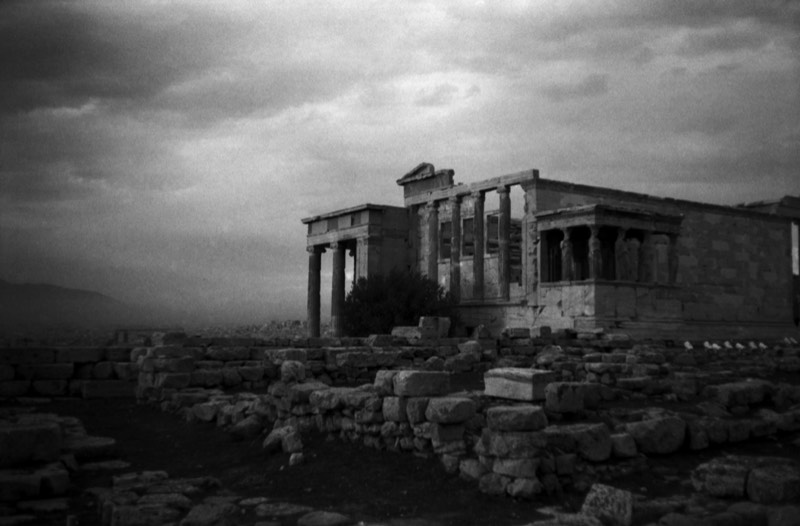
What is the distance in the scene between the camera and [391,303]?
105ft

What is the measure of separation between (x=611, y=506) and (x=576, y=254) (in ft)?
91.6

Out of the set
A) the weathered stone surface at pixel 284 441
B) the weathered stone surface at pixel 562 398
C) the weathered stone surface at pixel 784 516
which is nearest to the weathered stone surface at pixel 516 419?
the weathered stone surface at pixel 562 398

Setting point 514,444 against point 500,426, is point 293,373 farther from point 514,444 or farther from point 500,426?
point 514,444

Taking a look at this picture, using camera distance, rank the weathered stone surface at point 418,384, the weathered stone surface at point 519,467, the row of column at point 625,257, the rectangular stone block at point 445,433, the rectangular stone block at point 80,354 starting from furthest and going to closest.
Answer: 1. the row of column at point 625,257
2. the rectangular stone block at point 80,354
3. the weathered stone surface at point 418,384
4. the rectangular stone block at point 445,433
5. the weathered stone surface at point 519,467

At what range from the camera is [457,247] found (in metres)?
37.1

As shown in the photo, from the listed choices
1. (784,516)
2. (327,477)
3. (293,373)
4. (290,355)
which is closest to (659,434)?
(784,516)

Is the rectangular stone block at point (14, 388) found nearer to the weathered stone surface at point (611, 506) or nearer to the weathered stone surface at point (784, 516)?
the weathered stone surface at point (611, 506)

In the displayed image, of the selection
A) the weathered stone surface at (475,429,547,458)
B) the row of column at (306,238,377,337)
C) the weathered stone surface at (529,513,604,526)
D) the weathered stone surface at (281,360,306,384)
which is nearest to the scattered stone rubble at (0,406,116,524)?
the weathered stone surface at (281,360,306,384)

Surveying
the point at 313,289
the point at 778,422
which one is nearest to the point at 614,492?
the point at 778,422

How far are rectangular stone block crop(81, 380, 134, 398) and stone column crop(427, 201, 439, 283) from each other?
2179 cm

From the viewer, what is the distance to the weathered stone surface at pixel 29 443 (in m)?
8.66

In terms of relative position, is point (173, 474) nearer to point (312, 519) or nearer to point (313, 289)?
point (312, 519)

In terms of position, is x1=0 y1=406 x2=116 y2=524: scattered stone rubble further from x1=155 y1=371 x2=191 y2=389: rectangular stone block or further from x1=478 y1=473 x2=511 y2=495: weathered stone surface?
x1=155 y1=371 x2=191 y2=389: rectangular stone block

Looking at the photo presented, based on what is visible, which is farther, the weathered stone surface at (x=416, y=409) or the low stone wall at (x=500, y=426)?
the weathered stone surface at (x=416, y=409)
